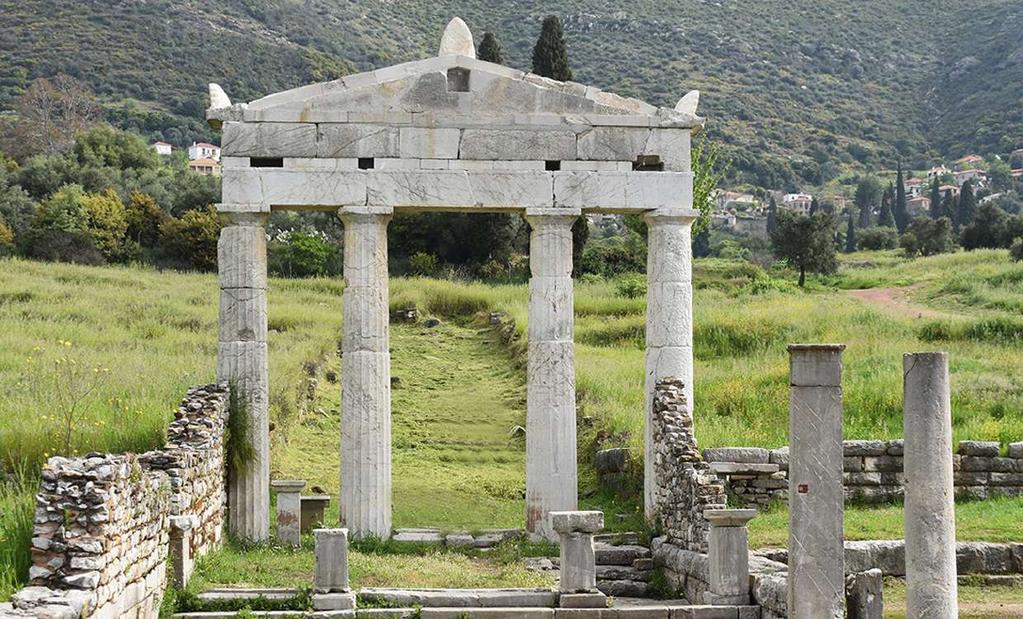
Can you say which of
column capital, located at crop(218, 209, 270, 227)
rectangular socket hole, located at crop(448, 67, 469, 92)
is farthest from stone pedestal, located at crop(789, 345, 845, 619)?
column capital, located at crop(218, 209, 270, 227)

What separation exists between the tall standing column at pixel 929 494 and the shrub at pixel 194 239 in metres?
42.6

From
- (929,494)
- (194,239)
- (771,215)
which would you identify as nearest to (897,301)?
(194,239)

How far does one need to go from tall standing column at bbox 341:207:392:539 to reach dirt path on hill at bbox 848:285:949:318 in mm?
20780

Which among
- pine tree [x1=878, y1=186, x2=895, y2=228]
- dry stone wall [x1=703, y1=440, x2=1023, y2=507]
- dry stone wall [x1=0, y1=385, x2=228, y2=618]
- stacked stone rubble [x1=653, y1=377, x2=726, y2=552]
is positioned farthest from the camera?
pine tree [x1=878, y1=186, x2=895, y2=228]

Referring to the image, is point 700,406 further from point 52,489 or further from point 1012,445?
point 52,489

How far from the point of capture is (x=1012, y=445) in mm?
23547

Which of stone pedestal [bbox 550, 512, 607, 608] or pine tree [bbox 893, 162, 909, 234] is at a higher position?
pine tree [bbox 893, 162, 909, 234]

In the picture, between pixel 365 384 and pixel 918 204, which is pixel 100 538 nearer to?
pixel 365 384

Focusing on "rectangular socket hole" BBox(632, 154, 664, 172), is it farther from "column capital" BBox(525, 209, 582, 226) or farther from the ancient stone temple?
"column capital" BBox(525, 209, 582, 226)

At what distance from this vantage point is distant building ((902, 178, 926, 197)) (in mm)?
105781

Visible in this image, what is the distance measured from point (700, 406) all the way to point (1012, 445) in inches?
250

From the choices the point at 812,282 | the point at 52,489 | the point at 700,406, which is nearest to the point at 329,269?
the point at 812,282

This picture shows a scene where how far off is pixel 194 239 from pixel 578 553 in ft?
128

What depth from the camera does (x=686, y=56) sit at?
111 metres
